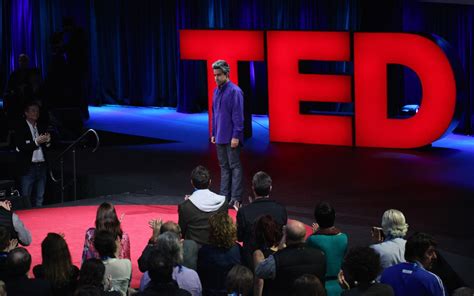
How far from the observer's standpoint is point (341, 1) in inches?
632

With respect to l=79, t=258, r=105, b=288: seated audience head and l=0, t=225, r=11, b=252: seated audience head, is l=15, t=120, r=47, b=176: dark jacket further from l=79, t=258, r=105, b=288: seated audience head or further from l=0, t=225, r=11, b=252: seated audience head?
l=79, t=258, r=105, b=288: seated audience head

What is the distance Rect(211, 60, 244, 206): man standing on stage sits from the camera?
9719 mm

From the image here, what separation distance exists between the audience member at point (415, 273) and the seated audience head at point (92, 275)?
63.8 inches

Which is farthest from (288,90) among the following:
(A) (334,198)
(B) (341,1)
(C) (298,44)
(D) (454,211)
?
(D) (454,211)

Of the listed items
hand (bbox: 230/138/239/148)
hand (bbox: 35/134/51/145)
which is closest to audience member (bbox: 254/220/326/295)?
hand (bbox: 230/138/239/148)

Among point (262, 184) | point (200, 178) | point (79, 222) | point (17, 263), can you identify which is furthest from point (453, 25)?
point (17, 263)

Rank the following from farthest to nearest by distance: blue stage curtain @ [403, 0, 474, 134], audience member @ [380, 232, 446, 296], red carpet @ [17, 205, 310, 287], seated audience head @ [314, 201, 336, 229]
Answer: blue stage curtain @ [403, 0, 474, 134]
red carpet @ [17, 205, 310, 287]
seated audience head @ [314, 201, 336, 229]
audience member @ [380, 232, 446, 296]

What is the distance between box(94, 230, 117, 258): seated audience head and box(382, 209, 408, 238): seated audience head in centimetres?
172

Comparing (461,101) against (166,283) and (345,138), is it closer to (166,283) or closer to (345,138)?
(345,138)

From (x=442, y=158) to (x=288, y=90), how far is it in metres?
2.65

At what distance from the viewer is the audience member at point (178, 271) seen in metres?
5.77

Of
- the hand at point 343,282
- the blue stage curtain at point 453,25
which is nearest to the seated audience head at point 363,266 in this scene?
the hand at point 343,282

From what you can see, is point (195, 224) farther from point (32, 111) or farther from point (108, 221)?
point (32, 111)

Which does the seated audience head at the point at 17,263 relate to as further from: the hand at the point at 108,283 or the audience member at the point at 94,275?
the hand at the point at 108,283
